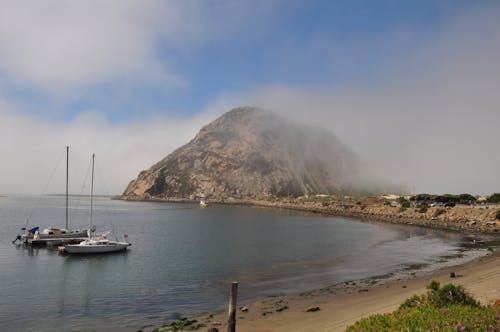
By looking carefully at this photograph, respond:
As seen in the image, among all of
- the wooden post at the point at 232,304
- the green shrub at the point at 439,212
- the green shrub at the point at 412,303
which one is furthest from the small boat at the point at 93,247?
the green shrub at the point at 439,212

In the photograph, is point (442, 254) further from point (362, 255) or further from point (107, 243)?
point (107, 243)

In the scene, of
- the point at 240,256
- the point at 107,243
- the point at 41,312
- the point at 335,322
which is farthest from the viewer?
the point at 107,243

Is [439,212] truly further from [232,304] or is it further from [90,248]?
[232,304]

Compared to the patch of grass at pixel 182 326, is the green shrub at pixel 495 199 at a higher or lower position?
higher

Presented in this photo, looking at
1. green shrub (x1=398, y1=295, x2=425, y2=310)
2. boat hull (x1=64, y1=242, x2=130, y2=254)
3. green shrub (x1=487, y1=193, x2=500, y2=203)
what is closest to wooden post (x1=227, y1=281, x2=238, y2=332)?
green shrub (x1=398, y1=295, x2=425, y2=310)

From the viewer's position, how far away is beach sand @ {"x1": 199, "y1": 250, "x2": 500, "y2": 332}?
19.0m

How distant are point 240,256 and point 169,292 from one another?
57.3 ft

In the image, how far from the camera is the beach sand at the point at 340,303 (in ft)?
62.4

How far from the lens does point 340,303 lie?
2341cm

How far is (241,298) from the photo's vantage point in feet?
84.7

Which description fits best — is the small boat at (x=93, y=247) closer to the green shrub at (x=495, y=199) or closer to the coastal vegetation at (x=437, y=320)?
the coastal vegetation at (x=437, y=320)

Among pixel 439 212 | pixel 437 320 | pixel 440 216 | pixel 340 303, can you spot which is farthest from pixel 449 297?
pixel 439 212

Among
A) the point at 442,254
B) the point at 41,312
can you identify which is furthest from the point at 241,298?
the point at 442,254

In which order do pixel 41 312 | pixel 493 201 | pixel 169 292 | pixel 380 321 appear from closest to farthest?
pixel 380 321
pixel 41 312
pixel 169 292
pixel 493 201
